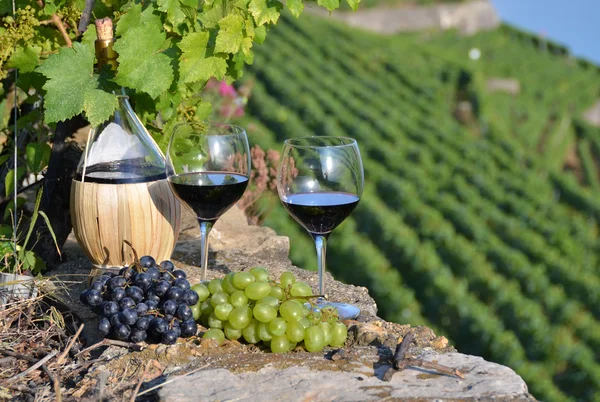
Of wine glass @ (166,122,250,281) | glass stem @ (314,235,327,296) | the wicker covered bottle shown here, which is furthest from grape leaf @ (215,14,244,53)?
glass stem @ (314,235,327,296)

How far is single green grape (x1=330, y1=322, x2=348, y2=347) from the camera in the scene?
2020 millimetres

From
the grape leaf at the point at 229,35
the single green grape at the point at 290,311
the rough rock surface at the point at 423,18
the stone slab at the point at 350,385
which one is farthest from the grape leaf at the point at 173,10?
the rough rock surface at the point at 423,18

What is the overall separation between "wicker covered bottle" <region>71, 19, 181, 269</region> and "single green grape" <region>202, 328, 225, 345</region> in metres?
0.51

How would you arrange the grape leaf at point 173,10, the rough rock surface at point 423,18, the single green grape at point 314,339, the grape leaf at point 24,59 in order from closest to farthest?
the single green grape at point 314,339, the grape leaf at point 173,10, the grape leaf at point 24,59, the rough rock surface at point 423,18

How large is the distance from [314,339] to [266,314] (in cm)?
14

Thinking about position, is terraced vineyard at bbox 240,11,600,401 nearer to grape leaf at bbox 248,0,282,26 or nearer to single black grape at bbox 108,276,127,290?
grape leaf at bbox 248,0,282,26

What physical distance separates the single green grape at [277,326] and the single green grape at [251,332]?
76mm

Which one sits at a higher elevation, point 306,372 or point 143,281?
point 143,281

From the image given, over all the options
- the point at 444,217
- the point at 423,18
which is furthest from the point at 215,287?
the point at 423,18

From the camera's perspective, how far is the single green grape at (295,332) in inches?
77.3

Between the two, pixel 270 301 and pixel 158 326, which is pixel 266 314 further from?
pixel 158 326

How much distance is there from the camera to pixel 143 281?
2.09m

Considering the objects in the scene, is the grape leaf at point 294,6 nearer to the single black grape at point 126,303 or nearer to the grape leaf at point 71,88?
the grape leaf at point 71,88

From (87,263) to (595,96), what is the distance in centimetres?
3262
